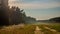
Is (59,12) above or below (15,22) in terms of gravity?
above

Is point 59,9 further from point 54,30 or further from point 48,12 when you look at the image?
point 54,30

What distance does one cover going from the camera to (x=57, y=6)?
7.34 ft

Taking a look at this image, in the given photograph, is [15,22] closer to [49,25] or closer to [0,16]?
[0,16]

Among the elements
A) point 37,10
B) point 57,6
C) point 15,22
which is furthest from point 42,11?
point 15,22

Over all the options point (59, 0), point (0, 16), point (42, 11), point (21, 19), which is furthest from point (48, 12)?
point (0, 16)

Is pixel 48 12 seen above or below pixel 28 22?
above

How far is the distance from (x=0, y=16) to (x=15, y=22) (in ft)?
0.85

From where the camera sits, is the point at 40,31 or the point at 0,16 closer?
the point at 40,31

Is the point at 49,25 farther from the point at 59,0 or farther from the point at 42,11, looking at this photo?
the point at 59,0

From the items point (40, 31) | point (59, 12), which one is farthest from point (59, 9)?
point (40, 31)

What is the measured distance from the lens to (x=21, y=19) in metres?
2.28

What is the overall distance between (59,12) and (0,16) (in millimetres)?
919

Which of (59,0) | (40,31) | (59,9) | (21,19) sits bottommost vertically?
(40,31)

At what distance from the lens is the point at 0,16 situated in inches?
91.6
